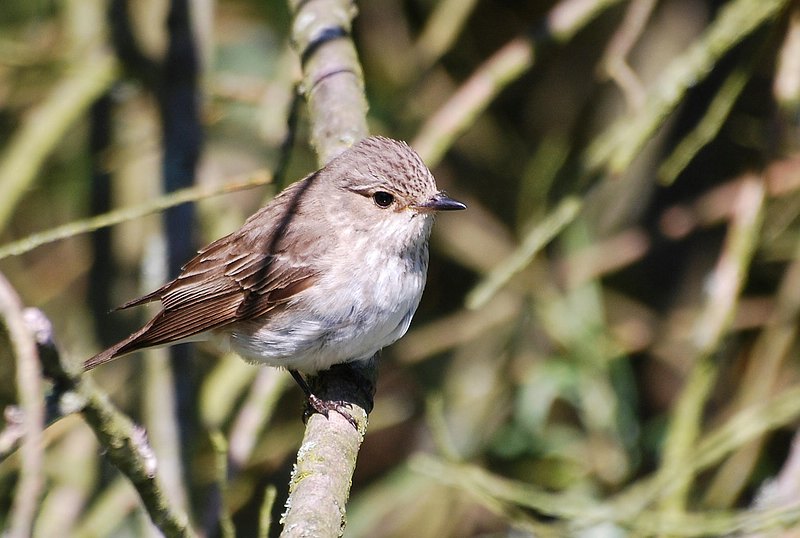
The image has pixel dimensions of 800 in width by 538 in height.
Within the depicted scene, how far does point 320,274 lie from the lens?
4258 mm

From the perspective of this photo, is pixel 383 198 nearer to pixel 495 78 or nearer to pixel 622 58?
pixel 495 78

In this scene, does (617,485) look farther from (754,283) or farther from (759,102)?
(759,102)

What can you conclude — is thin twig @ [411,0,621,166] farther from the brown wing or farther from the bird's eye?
the brown wing

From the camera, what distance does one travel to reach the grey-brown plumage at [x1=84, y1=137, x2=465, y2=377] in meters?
4.09

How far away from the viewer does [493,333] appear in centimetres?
659

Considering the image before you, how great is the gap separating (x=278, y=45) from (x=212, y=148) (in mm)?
939

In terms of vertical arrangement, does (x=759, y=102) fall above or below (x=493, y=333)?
above

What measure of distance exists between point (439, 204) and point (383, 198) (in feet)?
0.96

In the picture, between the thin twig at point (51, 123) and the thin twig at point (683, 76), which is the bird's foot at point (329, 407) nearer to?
the thin twig at point (683, 76)

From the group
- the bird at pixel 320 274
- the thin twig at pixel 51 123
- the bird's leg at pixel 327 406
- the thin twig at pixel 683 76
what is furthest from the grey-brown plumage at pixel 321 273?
the thin twig at pixel 51 123

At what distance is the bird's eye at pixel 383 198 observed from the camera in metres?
4.36

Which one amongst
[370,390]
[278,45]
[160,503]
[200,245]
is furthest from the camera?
[278,45]

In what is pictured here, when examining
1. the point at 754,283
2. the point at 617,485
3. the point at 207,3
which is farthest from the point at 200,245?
the point at 754,283

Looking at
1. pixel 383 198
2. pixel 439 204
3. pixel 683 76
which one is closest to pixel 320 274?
pixel 383 198
